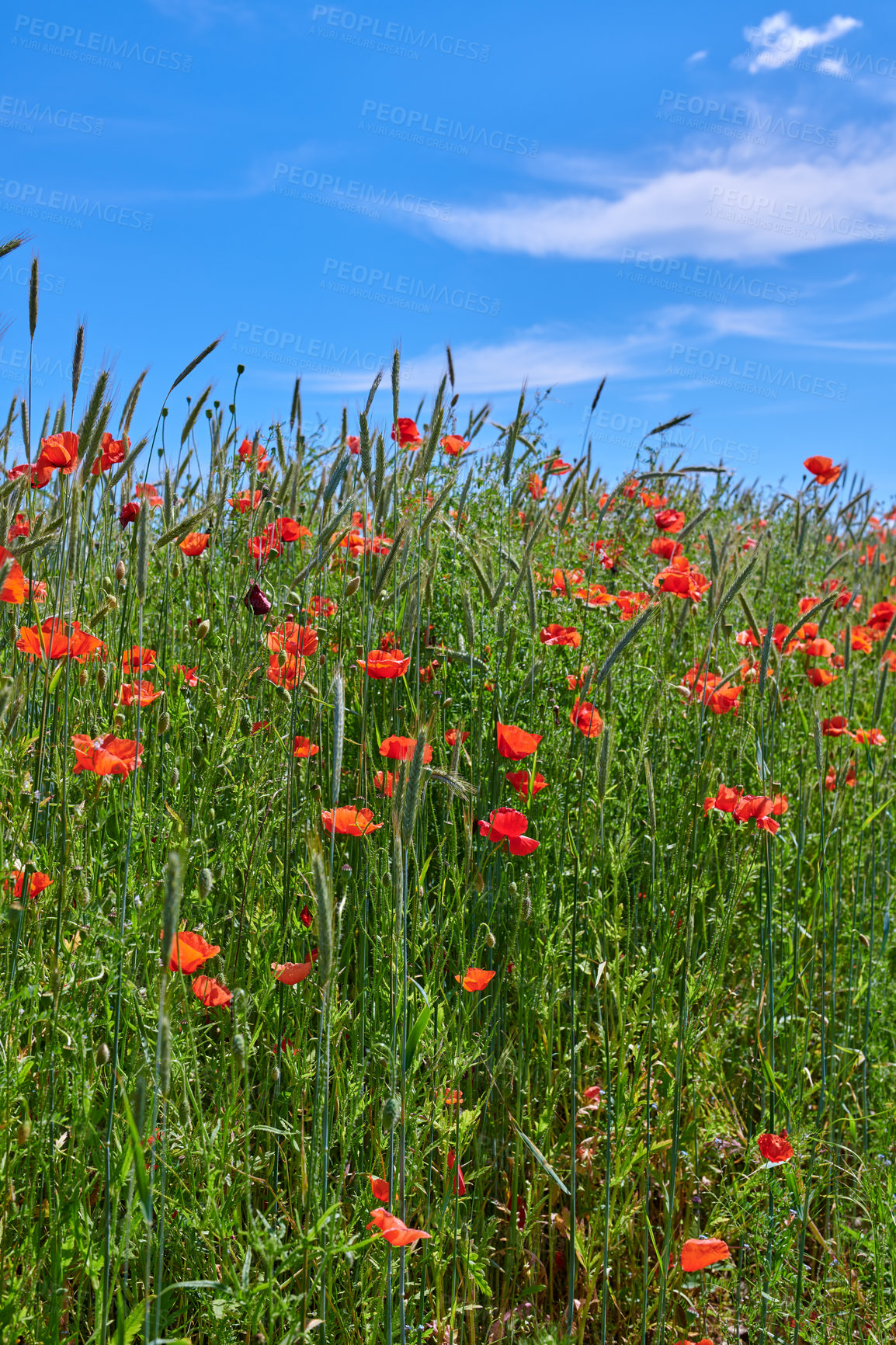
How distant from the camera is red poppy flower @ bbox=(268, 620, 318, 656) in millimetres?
1725

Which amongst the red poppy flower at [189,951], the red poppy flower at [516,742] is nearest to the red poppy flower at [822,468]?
the red poppy flower at [516,742]

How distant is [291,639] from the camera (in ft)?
5.74

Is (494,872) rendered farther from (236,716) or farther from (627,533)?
(627,533)

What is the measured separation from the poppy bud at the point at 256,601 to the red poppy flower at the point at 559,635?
0.73 m

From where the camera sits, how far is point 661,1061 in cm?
179

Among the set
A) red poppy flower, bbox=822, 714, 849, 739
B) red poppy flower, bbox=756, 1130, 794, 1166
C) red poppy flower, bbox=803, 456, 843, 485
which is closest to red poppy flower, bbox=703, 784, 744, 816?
red poppy flower, bbox=756, 1130, 794, 1166

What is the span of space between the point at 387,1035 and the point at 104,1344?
21.2 inches

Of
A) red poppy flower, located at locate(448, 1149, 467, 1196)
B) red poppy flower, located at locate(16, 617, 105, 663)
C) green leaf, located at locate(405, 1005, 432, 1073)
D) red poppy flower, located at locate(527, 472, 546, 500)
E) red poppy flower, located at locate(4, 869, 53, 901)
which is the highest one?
red poppy flower, located at locate(527, 472, 546, 500)

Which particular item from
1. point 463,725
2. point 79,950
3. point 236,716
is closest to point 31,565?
point 236,716

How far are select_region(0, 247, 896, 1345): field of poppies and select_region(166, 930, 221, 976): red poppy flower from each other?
0.04 metres

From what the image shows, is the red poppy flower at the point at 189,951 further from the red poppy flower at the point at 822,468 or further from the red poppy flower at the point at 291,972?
the red poppy flower at the point at 822,468

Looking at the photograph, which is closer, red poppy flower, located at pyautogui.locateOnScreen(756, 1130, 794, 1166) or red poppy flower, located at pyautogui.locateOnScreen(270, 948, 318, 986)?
red poppy flower, located at pyautogui.locateOnScreen(270, 948, 318, 986)

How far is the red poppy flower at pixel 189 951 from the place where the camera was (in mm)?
1196

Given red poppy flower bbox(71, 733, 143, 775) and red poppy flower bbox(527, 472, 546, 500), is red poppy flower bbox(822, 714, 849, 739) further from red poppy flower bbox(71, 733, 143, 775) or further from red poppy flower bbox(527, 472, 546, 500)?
red poppy flower bbox(71, 733, 143, 775)
